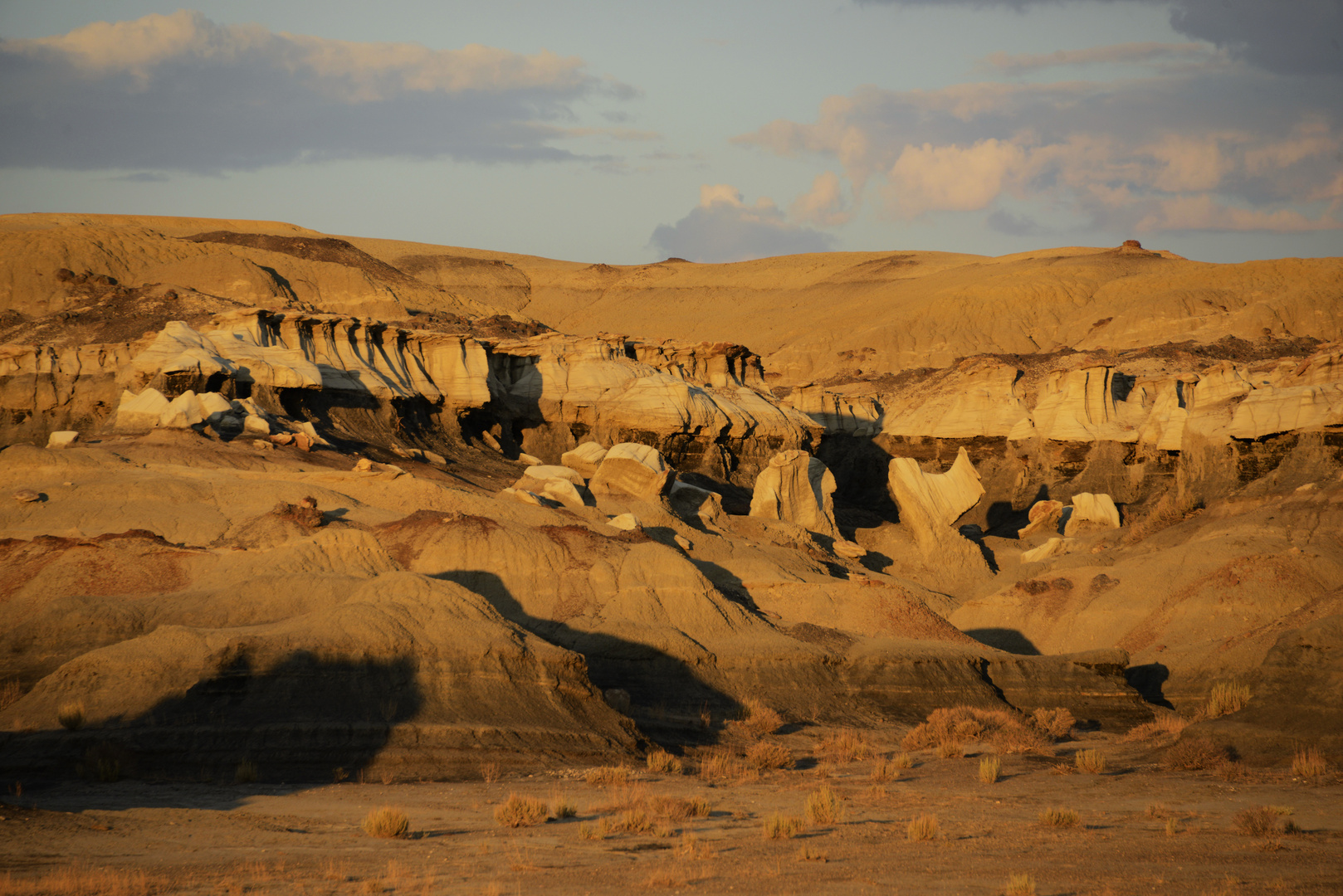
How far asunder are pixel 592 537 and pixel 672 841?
66.0 feet

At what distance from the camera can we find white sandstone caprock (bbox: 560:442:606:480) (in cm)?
5253

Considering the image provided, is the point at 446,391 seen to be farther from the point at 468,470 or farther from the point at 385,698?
the point at 385,698

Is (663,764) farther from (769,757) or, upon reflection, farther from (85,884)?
(85,884)

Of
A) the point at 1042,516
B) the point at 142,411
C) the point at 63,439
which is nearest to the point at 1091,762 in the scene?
the point at 1042,516

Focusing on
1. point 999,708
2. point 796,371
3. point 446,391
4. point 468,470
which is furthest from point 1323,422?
point 796,371

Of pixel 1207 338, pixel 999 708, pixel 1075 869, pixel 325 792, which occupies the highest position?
pixel 1207 338

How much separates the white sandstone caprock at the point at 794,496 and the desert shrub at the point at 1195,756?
30.3 m

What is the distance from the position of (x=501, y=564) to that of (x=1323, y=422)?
36486 mm

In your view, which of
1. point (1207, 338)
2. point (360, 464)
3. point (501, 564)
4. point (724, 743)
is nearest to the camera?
point (724, 743)

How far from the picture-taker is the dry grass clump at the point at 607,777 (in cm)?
1936

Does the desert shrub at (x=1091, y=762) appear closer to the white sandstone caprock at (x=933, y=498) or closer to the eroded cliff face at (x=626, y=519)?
the eroded cliff face at (x=626, y=519)

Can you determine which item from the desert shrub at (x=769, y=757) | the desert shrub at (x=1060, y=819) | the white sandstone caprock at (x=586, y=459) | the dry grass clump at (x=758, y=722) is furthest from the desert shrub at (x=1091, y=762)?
the white sandstone caprock at (x=586, y=459)

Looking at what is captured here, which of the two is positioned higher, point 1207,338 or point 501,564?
point 1207,338

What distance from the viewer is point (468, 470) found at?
→ 170 feet
